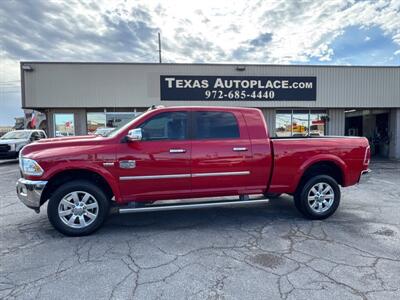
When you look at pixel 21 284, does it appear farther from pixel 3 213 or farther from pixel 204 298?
pixel 3 213

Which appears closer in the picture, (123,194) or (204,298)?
(204,298)

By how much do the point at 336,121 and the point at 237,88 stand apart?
653cm

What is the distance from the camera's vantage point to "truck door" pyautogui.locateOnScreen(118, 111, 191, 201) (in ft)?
14.8

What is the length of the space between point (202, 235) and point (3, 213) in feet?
13.9

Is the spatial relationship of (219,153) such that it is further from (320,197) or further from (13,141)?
(13,141)

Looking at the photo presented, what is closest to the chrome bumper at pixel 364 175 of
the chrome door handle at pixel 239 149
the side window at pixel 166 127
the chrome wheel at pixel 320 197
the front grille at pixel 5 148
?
the chrome wheel at pixel 320 197

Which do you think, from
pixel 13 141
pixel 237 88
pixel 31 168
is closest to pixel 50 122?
pixel 13 141

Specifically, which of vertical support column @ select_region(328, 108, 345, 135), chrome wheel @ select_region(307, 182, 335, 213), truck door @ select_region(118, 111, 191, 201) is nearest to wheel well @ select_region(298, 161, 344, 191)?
chrome wheel @ select_region(307, 182, 335, 213)

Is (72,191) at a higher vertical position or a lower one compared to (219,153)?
lower

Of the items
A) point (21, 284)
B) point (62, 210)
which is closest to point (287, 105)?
point (62, 210)

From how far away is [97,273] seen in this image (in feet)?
11.0

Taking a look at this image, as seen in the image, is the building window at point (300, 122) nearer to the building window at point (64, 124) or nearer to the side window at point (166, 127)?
the building window at point (64, 124)

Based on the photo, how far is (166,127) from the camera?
4.77m

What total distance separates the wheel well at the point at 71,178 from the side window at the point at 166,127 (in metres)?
1.01
